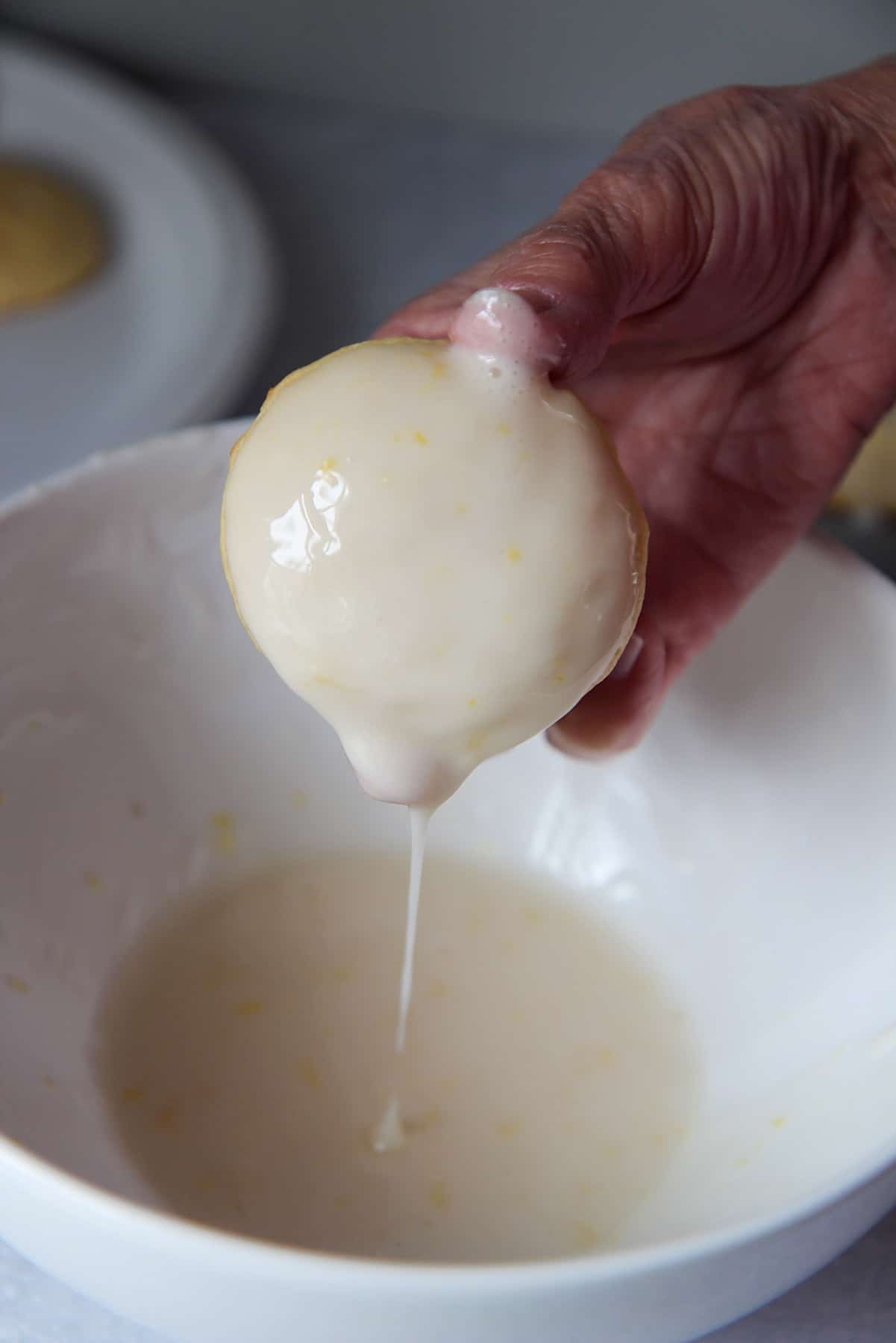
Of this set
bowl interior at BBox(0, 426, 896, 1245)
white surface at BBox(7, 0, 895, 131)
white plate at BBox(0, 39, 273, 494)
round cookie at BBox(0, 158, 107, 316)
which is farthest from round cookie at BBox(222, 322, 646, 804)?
white surface at BBox(7, 0, 895, 131)

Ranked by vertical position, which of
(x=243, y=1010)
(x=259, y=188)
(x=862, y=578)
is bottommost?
(x=243, y=1010)

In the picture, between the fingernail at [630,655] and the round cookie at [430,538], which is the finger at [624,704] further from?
the round cookie at [430,538]

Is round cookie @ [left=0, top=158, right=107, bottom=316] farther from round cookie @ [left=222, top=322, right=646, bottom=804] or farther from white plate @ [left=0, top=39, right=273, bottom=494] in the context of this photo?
round cookie @ [left=222, top=322, right=646, bottom=804]

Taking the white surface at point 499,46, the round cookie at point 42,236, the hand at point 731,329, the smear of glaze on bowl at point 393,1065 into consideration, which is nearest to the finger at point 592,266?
the hand at point 731,329

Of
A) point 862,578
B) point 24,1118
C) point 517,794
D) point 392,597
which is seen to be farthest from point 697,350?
point 24,1118

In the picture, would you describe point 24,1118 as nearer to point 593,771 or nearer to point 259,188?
point 593,771

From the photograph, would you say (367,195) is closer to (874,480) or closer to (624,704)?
(874,480)

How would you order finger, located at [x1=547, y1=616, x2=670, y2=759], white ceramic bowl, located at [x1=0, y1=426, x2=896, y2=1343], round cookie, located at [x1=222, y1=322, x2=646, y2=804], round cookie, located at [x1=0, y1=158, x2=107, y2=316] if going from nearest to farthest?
1. round cookie, located at [x1=222, y1=322, x2=646, y2=804]
2. white ceramic bowl, located at [x1=0, y1=426, x2=896, y2=1343]
3. finger, located at [x1=547, y1=616, x2=670, y2=759]
4. round cookie, located at [x1=0, y1=158, x2=107, y2=316]
